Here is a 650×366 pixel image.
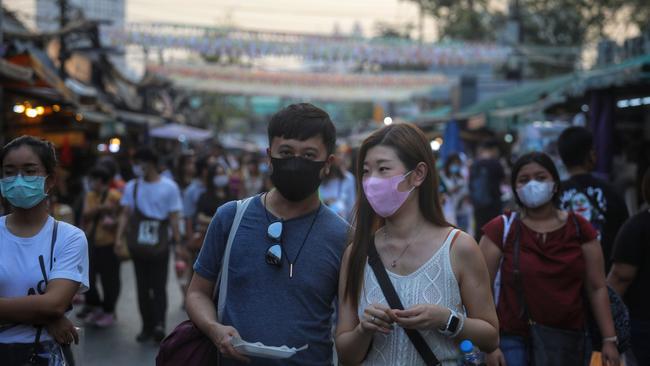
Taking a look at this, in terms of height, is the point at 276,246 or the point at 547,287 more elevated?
the point at 276,246

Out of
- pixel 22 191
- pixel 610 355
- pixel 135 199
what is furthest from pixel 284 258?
pixel 135 199

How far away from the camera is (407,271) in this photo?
339cm

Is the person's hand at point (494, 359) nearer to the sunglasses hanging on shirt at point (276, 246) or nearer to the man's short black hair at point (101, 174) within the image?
the sunglasses hanging on shirt at point (276, 246)

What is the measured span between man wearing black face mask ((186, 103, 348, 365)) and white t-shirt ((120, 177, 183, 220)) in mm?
5615

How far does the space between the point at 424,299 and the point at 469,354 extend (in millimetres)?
289

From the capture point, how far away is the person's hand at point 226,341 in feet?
10.9

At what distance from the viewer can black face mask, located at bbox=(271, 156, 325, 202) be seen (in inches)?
144


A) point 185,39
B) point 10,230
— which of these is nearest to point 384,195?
point 10,230

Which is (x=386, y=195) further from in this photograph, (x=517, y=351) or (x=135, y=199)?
(x=135, y=199)

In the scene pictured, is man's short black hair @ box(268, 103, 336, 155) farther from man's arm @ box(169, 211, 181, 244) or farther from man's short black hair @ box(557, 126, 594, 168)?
man's arm @ box(169, 211, 181, 244)

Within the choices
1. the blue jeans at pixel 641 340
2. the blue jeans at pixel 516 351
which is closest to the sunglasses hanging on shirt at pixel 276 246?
the blue jeans at pixel 516 351

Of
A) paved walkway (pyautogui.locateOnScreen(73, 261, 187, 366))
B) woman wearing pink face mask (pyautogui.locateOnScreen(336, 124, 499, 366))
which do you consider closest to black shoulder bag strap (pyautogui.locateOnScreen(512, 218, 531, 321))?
woman wearing pink face mask (pyautogui.locateOnScreen(336, 124, 499, 366))

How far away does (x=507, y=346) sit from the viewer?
486 centimetres

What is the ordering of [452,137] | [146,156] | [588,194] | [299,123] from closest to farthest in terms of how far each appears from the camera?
[299,123]
[588,194]
[146,156]
[452,137]
